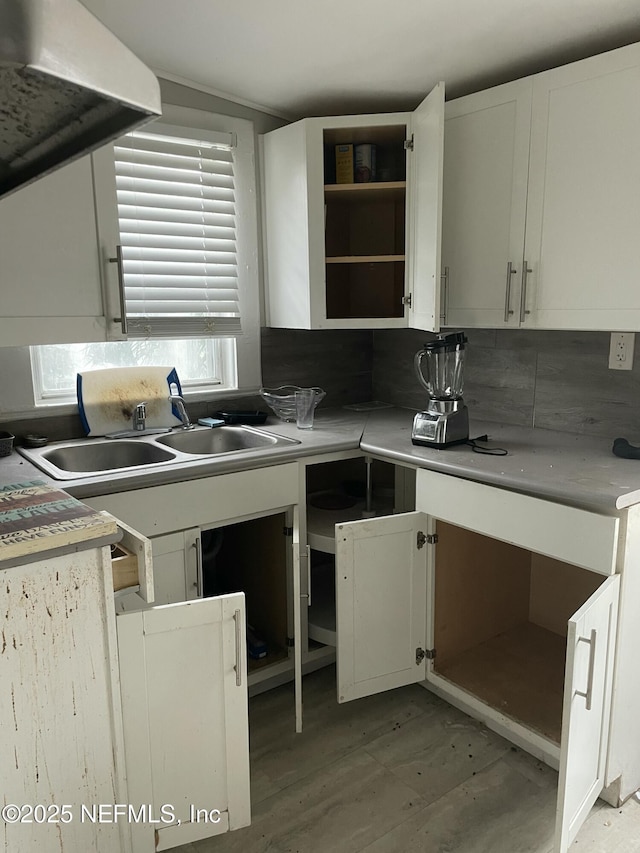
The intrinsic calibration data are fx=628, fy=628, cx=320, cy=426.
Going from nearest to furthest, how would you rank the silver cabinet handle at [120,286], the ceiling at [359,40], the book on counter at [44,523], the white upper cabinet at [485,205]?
1. the book on counter at [44,523]
2. the ceiling at [359,40]
3. the silver cabinet handle at [120,286]
4. the white upper cabinet at [485,205]

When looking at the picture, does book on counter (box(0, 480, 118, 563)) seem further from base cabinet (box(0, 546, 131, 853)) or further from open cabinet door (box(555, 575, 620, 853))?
open cabinet door (box(555, 575, 620, 853))

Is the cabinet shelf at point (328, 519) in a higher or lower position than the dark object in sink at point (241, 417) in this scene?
lower

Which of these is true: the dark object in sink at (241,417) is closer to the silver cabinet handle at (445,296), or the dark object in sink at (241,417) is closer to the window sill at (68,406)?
the window sill at (68,406)

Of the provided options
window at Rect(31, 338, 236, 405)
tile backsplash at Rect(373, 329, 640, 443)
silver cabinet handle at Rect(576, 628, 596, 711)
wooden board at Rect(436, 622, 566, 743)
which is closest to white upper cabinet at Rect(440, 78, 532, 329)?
tile backsplash at Rect(373, 329, 640, 443)

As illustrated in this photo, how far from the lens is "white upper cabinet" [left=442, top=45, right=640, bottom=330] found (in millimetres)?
1721

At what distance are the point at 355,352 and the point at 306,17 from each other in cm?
142

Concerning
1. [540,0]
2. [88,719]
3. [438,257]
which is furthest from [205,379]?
[540,0]

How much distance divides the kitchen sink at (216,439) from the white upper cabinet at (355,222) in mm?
467

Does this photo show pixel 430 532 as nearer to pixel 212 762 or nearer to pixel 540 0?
pixel 212 762

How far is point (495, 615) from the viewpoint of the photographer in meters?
2.32

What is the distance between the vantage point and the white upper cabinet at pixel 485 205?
1.95 m

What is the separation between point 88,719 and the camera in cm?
133

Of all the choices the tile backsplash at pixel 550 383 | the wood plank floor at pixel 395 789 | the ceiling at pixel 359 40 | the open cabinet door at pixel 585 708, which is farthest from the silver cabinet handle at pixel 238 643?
the ceiling at pixel 359 40

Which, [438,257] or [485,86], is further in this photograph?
[485,86]
